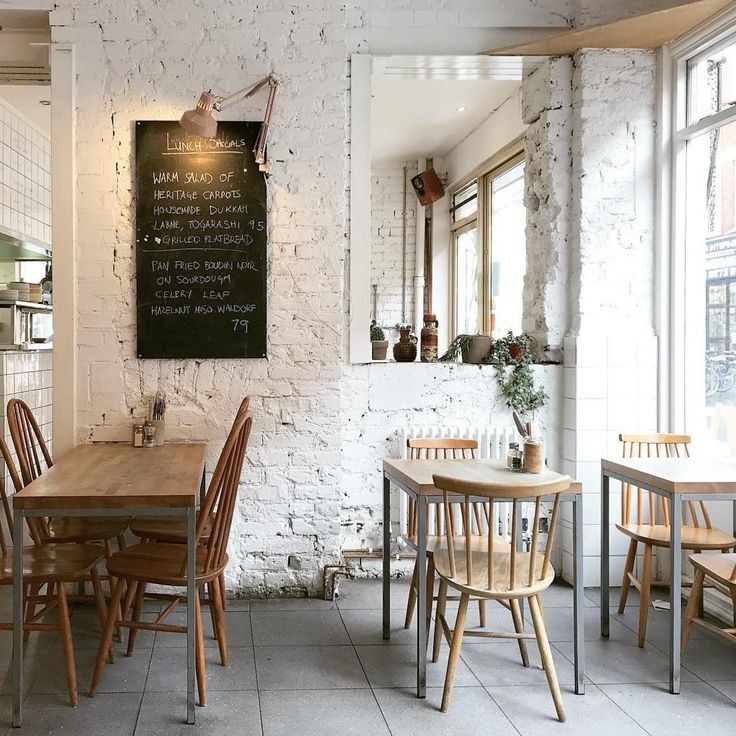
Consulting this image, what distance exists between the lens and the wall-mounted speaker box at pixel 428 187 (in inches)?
281

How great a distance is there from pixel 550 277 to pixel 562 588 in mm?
1586

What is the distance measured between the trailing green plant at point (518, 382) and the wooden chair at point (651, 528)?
1.72ft

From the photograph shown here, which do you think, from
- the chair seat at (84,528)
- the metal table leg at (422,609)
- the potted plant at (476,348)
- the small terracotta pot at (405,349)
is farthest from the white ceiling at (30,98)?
the metal table leg at (422,609)

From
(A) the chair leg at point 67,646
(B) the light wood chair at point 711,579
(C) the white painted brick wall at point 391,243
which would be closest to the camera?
(A) the chair leg at point 67,646

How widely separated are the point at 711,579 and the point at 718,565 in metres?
0.12

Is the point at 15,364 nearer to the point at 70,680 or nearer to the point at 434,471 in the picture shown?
the point at 70,680

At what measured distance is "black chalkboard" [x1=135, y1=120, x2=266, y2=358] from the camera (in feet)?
12.0

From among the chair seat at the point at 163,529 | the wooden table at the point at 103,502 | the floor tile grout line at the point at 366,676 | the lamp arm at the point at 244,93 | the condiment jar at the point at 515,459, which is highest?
the lamp arm at the point at 244,93

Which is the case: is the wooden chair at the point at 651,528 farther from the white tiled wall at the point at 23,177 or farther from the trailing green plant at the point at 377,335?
the white tiled wall at the point at 23,177

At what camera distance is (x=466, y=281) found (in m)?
7.12

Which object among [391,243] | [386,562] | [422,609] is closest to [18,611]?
[422,609]

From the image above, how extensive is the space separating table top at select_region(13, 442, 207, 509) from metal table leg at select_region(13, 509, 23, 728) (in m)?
0.08

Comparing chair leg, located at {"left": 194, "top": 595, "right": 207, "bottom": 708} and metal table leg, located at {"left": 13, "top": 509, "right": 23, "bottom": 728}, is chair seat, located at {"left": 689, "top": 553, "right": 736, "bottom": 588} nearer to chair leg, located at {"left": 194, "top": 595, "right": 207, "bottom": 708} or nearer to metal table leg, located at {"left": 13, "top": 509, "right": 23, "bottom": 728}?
chair leg, located at {"left": 194, "top": 595, "right": 207, "bottom": 708}

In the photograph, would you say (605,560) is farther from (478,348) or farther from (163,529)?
(163,529)
